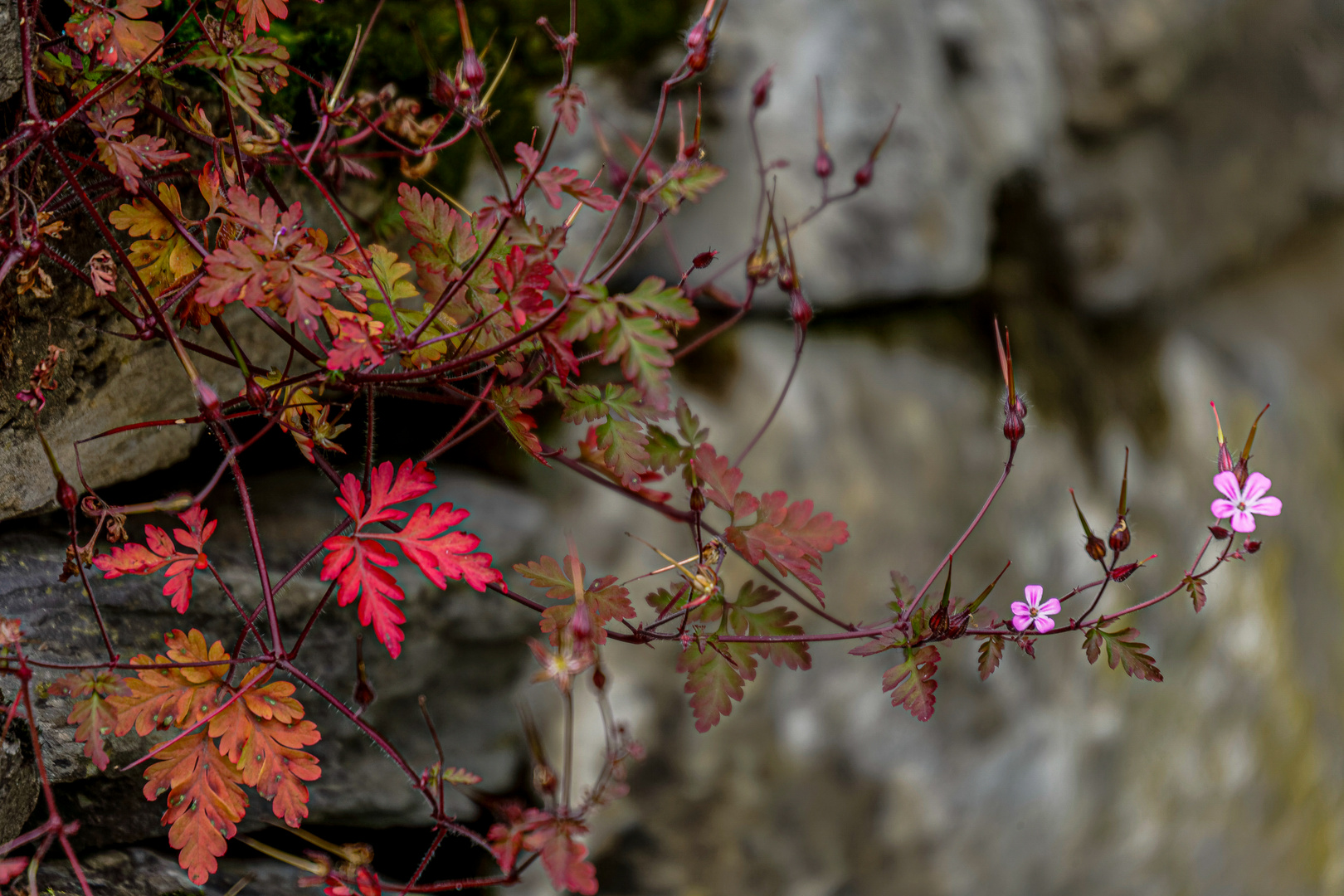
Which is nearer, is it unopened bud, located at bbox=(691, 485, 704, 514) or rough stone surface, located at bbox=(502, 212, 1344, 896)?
unopened bud, located at bbox=(691, 485, 704, 514)

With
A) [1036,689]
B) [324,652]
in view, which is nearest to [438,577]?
[324,652]

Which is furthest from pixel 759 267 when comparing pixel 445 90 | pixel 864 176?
pixel 445 90

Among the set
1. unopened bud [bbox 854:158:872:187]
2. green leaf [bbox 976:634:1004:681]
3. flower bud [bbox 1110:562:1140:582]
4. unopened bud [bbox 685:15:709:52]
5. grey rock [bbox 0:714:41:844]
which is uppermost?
unopened bud [bbox 854:158:872:187]

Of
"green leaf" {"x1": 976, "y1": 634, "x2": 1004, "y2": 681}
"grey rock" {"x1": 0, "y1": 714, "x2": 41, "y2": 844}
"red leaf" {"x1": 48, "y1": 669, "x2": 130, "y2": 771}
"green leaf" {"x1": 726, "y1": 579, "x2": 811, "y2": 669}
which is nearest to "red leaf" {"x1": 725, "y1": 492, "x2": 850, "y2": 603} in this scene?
"green leaf" {"x1": 726, "y1": 579, "x2": 811, "y2": 669}

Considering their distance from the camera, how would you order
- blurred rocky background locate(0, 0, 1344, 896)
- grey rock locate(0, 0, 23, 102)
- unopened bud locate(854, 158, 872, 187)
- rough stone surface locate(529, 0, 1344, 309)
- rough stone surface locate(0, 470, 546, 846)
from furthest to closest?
rough stone surface locate(529, 0, 1344, 309), blurred rocky background locate(0, 0, 1344, 896), unopened bud locate(854, 158, 872, 187), rough stone surface locate(0, 470, 546, 846), grey rock locate(0, 0, 23, 102)

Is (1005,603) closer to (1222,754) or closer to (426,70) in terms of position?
(1222,754)

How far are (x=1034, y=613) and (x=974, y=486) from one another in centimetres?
98

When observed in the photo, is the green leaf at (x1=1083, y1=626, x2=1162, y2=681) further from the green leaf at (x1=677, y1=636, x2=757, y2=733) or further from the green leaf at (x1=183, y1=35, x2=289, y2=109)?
the green leaf at (x1=183, y1=35, x2=289, y2=109)

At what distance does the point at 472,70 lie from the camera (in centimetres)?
66

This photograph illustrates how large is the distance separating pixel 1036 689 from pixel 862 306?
0.80 meters

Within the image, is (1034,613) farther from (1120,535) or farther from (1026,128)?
(1026,128)

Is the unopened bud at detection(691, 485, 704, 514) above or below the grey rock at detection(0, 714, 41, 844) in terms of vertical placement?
above

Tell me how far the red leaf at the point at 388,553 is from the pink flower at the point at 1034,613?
430mm

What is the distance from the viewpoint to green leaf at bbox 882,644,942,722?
713 millimetres
